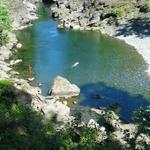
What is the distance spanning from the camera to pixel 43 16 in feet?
328

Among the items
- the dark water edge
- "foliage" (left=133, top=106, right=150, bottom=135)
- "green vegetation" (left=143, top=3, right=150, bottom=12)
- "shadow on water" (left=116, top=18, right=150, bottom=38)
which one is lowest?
the dark water edge

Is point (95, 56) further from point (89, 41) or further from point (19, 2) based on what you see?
point (19, 2)

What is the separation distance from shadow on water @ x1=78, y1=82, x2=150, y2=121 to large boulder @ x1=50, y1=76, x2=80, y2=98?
1.19 m

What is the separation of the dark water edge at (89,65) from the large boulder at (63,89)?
1242mm

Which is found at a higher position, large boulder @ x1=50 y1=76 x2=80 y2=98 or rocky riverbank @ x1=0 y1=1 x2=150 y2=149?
rocky riverbank @ x1=0 y1=1 x2=150 y2=149

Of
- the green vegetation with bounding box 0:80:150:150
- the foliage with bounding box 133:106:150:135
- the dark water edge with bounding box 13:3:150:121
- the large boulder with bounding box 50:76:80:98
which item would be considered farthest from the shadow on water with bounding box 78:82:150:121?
the foliage with bounding box 133:106:150:135

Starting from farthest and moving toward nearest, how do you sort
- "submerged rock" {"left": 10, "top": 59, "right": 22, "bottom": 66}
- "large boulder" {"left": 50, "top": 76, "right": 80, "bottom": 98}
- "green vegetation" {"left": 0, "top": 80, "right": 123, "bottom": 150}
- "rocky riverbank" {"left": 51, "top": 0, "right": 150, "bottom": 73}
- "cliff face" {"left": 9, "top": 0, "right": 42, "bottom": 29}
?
"cliff face" {"left": 9, "top": 0, "right": 42, "bottom": 29}, "rocky riverbank" {"left": 51, "top": 0, "right": 150, "bottom": 73}, "submerged rock" {"left": 10, "top": 59, "right": 22, "bottom": 66}, "large boulder" {"left": 50, "top": 76, "right": 80, "bottom": 98}, "green vegetation" {"left": 0, "top": 80, "right": 123, "bottom": 150}

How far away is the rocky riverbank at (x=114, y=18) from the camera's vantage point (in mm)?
78875

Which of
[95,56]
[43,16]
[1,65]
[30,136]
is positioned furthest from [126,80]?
[43,16]

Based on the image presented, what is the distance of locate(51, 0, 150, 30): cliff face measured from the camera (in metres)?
86.7

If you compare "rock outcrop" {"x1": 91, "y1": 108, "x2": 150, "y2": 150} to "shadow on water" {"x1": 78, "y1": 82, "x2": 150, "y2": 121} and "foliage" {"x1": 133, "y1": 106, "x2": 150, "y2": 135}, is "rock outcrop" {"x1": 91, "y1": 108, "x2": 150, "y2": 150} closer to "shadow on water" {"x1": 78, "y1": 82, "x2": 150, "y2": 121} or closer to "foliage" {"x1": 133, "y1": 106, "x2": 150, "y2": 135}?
"foliage" {"x1": 133, "y1": 106, "x2": 150, "y2": 135}

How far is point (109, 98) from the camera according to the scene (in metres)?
51.1

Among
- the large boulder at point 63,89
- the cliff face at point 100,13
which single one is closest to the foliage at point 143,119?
the large boulder at point 63,89

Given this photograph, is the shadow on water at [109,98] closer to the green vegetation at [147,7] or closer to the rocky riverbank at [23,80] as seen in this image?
the rocky riverbank at [23,80]
